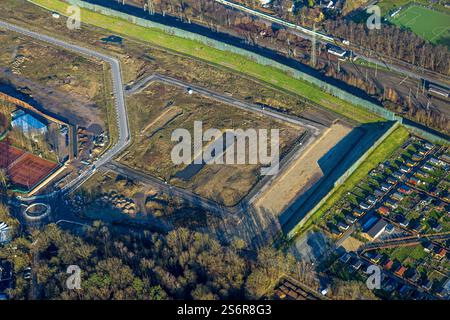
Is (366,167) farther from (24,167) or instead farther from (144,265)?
(24,167)

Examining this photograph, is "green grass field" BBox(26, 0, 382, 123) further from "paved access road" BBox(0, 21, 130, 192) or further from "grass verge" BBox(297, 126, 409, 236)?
"paved access road" BBox(0, 21, 130, 192)

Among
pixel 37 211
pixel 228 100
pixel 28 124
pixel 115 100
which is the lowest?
pixel 37 211

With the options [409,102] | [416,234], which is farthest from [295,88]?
[416,234]

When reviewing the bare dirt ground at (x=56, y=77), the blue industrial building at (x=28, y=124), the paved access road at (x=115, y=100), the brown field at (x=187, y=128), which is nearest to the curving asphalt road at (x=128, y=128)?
the paved access road at (x=115, y=100)

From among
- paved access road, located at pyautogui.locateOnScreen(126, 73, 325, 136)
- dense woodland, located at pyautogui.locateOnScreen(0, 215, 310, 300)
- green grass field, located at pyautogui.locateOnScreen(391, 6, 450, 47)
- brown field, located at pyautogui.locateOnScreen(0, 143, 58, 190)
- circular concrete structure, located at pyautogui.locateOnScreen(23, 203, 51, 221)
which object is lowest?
circular concrete structure, located at pyautogui.locateOnScreen(23, 203, 51, 221)

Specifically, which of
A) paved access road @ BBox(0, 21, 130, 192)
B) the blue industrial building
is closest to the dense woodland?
paved access road @ BBox(0, 21, 130, 192)

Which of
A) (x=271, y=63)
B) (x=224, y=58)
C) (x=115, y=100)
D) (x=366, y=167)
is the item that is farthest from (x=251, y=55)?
(x=366, y=167)

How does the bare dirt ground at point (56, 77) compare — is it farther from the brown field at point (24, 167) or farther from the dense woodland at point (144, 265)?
the dense woodland at point (144, 265)

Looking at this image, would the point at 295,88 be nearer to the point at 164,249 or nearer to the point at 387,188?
the point at 387,188
